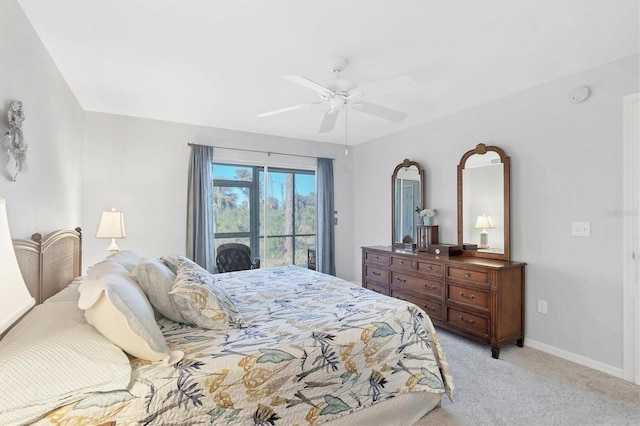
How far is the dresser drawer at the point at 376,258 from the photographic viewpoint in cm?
411

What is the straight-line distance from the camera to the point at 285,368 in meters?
1.52

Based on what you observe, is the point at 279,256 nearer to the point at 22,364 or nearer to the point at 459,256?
the point at 459,256

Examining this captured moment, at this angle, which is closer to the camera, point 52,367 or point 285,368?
point 52,367

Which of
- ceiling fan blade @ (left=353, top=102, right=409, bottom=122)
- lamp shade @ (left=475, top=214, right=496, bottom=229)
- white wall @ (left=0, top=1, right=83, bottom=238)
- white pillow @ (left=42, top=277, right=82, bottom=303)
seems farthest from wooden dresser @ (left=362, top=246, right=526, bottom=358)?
white wall @ (left=0, top=1, right=83, bottom=238)

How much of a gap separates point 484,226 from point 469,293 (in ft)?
2.79

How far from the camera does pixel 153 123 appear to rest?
13.4 feet

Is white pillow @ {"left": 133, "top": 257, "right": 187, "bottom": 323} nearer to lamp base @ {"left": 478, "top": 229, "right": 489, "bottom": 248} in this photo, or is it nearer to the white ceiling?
the white ceiling

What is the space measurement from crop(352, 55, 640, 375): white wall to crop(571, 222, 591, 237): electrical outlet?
0.03 m

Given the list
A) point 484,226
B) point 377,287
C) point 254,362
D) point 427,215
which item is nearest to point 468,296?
point 484,226

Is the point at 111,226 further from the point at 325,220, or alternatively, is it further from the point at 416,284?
the point at 416,284

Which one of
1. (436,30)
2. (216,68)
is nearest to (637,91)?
(436,30)

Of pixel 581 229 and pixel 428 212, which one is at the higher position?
pixel 428 212

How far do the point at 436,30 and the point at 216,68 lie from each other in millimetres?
1769

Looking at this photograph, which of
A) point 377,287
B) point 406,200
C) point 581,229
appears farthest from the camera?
point 406,200
